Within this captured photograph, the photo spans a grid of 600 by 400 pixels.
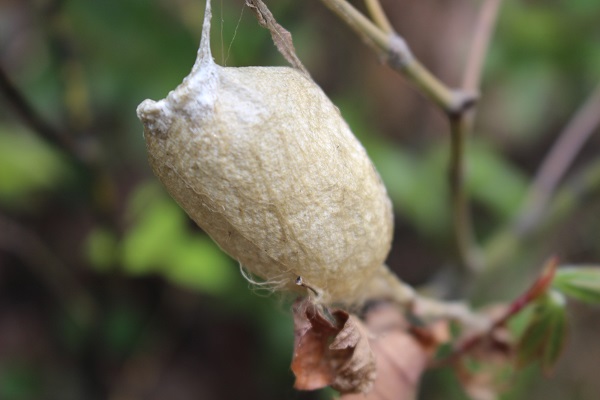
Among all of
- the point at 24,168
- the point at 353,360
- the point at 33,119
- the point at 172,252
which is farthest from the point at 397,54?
the point at 24,168

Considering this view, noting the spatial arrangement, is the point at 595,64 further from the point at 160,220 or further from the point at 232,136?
the point at 232,136

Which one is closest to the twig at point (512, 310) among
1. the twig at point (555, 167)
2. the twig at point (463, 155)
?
the twig at point (463, 155)

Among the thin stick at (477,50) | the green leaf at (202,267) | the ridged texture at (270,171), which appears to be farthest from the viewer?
the green leaf at (202,267)

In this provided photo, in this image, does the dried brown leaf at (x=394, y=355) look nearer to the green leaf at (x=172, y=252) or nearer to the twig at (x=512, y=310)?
the twig at (x=512, y=310)

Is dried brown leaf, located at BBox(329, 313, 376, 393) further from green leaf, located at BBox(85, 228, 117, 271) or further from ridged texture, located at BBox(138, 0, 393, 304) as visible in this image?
green leaf, located at BBox(85, 228, 117, 271)

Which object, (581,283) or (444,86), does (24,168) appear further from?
(581,283)

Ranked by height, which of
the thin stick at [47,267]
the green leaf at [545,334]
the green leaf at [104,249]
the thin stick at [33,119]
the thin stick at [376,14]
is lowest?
the thin stick at [47,267]
